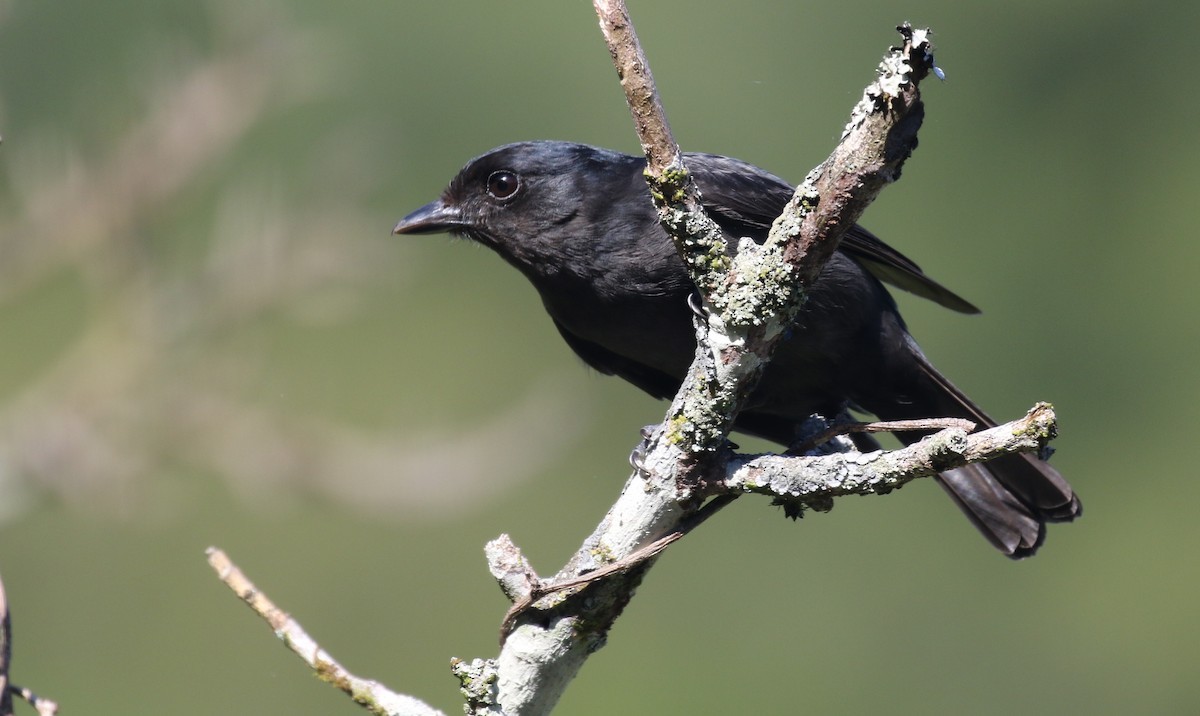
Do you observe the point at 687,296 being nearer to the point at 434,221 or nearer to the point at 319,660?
the point at 434,221

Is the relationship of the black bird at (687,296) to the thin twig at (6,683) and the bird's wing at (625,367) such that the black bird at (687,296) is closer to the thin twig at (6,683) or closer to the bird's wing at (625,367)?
the bird's wing at (625,367)

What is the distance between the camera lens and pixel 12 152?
5691 millimetres

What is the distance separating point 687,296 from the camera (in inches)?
153

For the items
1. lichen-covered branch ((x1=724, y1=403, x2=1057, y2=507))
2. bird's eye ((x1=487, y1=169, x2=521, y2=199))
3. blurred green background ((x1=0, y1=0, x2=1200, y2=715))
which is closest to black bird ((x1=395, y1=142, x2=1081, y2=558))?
bird's eye ((x1=487, y1=169, x2=521, y2=199))

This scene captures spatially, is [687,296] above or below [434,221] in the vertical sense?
below

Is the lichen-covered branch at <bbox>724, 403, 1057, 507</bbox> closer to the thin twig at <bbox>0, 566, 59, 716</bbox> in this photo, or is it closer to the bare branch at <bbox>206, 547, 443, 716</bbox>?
the bare branch at <bbox>206, 547, 443, 716</bbox>

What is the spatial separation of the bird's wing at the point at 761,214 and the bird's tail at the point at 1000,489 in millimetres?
204

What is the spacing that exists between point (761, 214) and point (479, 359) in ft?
35.9

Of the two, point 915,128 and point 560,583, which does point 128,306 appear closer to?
point 560,583

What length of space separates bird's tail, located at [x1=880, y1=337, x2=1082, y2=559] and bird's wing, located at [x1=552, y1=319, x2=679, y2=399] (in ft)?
2.40

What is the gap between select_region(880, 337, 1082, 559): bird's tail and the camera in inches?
172

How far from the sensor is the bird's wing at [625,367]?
454 cm

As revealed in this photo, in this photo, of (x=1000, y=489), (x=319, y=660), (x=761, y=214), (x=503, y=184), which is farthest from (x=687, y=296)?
(x=319, y=660)

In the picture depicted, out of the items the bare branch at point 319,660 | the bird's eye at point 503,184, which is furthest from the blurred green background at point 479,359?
the bare branch at point 319,660
